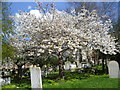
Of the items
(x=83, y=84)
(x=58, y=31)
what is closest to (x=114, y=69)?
(x=83, y=84)

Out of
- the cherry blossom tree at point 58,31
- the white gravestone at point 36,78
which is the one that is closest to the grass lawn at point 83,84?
the white gravestone at point 36,78

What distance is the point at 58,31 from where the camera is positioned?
335 inches

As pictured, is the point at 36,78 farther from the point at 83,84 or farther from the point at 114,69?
the point at 114,69

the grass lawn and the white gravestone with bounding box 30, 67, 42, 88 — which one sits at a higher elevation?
the white gravestone with bounding box 30, 67, 42, 88

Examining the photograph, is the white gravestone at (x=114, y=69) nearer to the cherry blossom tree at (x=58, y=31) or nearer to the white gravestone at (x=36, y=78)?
the cherry blossom tree at (x=58, y=31)

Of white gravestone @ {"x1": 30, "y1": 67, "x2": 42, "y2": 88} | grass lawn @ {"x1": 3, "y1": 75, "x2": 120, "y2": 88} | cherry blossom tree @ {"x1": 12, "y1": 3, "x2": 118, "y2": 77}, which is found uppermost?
cherry blossom tree @ {"x1": 12, "y1": 3, "x2": 118, "y2": 77}

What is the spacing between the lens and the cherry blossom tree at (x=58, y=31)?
330 inches

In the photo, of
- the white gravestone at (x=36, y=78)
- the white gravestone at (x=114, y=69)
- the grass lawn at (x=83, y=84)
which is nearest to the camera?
the white gravestone at (x=36, y=78)

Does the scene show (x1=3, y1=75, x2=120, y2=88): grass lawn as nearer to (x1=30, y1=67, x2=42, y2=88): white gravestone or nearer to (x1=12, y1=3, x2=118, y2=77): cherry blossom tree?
(x1=30, y1=67, x2=42, y2=88): white gravestone

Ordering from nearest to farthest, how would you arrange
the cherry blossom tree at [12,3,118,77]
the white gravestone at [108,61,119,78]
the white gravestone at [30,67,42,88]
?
the white gravestone at [30,67,42,88] < the white gravestone at [108,61,119,78] < the cherry blossom tree at [12,3,118,77]

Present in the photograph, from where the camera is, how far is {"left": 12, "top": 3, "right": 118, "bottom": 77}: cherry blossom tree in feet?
27.5

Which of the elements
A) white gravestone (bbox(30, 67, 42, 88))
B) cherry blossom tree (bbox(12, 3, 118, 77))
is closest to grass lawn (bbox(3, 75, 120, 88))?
white gravestone (bbox(30, 67, 42, 88))

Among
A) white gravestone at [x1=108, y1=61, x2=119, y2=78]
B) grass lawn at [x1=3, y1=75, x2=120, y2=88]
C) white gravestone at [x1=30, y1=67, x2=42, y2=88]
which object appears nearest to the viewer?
white gravestone at [x1=30, y1=67, x2=42, y2=88]

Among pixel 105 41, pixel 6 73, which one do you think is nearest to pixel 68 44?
pixel 105 41
